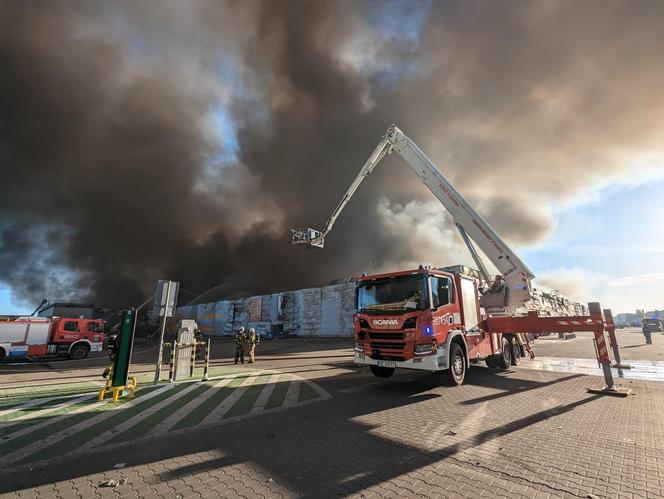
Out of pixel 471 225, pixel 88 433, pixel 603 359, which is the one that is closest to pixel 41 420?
pixel 88 433

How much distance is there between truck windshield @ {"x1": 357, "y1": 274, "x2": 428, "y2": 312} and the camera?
813cm

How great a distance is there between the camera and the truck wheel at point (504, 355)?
11.3m

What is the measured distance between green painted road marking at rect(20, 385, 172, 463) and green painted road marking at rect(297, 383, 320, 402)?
10.7ft

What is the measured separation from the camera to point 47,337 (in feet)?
62.4

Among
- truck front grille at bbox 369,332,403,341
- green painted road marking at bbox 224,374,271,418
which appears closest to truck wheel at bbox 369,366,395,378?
truck front grille at bbox 369,332,403,341

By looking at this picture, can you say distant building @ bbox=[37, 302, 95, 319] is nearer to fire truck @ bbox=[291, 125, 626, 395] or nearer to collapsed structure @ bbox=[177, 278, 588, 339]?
collapsed structure @ bbox=[177, 278, 588, 339]

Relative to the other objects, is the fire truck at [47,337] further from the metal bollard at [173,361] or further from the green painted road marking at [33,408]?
the green painted road marking at [33,408]

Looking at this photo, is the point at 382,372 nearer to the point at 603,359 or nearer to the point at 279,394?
the point at 279,394

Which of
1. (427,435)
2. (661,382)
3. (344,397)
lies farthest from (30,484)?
(661,382)

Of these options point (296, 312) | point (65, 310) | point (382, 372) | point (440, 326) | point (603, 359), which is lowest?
point (382, 372)

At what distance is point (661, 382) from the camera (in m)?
8.98

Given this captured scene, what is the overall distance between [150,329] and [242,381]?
48874mm

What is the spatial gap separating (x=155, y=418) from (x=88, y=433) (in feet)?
3.44

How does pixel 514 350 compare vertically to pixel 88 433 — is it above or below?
above
